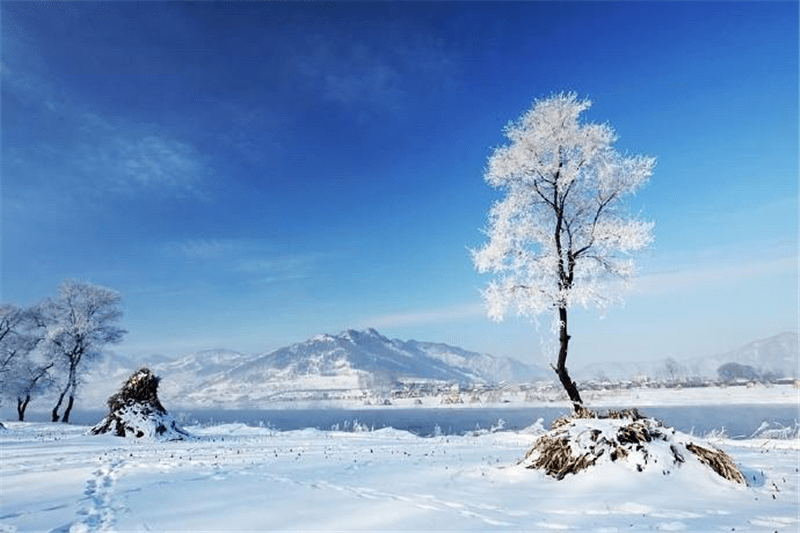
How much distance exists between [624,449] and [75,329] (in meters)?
50.6

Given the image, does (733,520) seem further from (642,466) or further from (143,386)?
(143,386)

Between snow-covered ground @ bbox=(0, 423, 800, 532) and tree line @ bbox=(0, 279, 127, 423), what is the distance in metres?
35.5

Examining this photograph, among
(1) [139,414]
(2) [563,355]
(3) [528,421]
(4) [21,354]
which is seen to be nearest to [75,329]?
(4) [21,354]

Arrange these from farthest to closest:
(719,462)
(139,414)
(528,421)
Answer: (528,421)
(139,414)
(719,462)

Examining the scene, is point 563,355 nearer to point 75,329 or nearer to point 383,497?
point 383,497

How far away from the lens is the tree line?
4647cm

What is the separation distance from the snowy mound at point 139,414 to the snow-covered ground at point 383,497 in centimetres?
1431

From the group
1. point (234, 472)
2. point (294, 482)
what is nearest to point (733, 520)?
point (294, 482)

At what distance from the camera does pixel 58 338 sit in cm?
4638

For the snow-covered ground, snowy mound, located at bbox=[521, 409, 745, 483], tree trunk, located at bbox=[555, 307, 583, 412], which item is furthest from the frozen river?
the snow-covered ground

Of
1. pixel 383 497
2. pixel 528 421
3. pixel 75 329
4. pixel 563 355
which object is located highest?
pixel 75 329

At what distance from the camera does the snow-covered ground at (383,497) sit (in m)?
8.07

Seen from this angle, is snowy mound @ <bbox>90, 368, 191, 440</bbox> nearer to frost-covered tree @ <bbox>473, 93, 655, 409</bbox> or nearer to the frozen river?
the frozen river

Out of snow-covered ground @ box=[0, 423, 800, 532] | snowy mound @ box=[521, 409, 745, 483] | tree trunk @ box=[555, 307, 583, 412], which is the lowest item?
snow-covered ground @ box=[0, 423, 800, 532]
